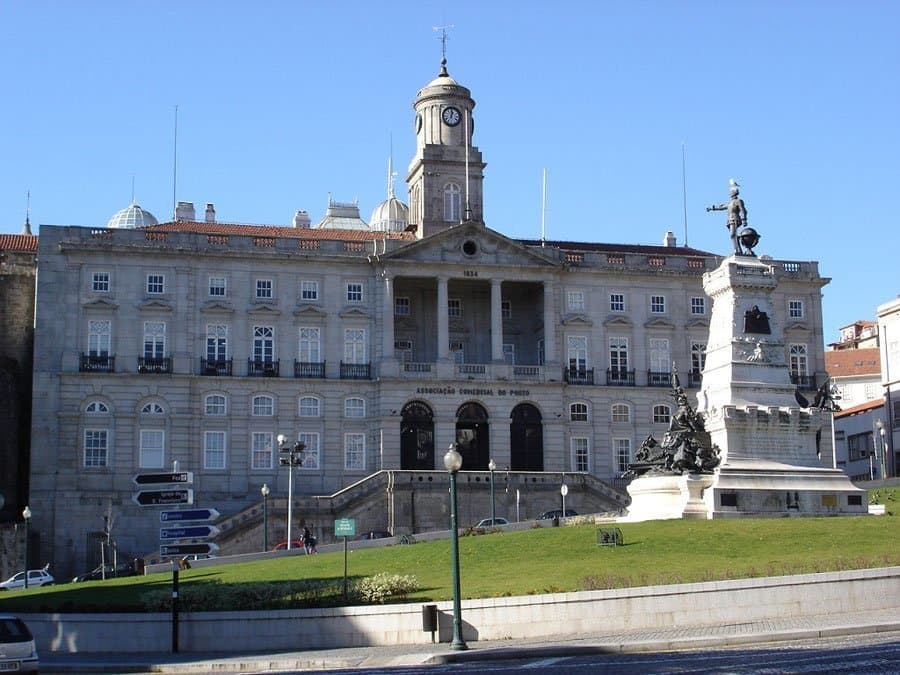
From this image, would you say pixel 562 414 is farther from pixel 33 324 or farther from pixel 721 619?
pixel 721 619

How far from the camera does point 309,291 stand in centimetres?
8075

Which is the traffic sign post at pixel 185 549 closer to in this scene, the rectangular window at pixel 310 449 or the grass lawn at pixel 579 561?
the grass lawn at pixel 579 561

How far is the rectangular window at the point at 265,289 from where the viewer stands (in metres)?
80.0

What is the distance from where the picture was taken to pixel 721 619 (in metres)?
31.9

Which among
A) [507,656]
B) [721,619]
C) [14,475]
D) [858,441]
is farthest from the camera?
[858,441]

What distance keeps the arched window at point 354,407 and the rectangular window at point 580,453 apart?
11.9 m

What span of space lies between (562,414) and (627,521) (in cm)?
3119

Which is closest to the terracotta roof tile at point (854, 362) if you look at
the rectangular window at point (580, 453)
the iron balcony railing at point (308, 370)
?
the rectangular window at point (580, 453)

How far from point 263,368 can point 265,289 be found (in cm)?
444

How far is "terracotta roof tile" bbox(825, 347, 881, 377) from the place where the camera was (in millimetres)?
118537

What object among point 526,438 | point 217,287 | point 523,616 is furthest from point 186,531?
point 526,438

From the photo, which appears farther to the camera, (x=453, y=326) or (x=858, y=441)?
(x=858, y=441)

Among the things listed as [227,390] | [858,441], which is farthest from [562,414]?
[858,441]

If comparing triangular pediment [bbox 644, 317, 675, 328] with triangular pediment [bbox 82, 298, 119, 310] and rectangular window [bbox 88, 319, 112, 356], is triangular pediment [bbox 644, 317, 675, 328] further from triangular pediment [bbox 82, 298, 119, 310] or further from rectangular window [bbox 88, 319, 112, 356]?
rectangular window [bbox 88, 319, 112, 356]
